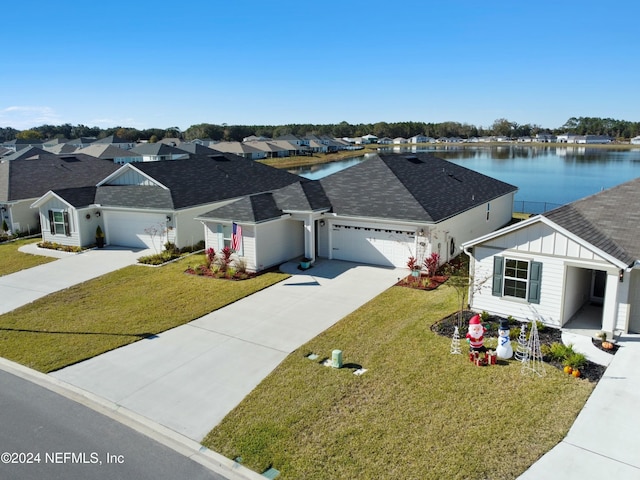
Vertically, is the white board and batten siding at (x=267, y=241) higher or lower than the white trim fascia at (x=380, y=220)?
lower

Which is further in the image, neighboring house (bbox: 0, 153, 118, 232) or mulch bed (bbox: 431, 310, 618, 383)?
neighboring house (bbox: 0, 153, 118, 232)

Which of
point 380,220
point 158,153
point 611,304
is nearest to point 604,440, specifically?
point 611,304

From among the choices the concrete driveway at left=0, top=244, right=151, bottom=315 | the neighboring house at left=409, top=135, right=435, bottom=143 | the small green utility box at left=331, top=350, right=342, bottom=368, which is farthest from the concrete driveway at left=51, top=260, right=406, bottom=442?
the neighboring house at left=409, top=135, right=435, bottom=143

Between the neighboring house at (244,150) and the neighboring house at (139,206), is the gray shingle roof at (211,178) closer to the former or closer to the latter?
the neighboring house at (139,206)

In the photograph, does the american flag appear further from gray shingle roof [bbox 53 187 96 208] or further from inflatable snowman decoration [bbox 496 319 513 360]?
inflatable snowman decoration [bbox 496 319 513 360]

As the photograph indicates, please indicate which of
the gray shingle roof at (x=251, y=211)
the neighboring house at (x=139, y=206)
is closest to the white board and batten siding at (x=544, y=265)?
the gray shingle roof at (x=251, y=211)

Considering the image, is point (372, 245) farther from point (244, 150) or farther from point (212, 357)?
point (244, 150)
